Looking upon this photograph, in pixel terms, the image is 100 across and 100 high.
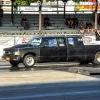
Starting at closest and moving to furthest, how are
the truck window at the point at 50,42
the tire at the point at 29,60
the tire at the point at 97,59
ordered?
1. the tire at the point at 29,60
2. the truck window at the point at 50,42
3. the tire at the point at 97,59

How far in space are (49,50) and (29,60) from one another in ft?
4.04

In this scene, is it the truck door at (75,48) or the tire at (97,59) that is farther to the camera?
the tire at (97,59)

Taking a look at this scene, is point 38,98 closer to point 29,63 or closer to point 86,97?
point 86,97

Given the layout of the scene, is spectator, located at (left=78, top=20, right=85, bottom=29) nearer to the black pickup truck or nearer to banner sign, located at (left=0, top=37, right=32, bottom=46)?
banner sign, located at (left=0, top=37, right=32, bottom=46)

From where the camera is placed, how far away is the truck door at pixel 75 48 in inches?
840

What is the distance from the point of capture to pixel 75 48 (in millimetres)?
21438

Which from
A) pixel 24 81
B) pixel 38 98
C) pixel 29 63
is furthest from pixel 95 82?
pixel 29 63

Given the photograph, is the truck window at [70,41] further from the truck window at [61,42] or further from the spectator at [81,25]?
the spectator at [81,25]

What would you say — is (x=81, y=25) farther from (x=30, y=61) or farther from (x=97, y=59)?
(x=30, y=61)

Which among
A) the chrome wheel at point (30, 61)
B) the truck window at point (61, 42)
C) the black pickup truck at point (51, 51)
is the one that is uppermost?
the truck window at point (61, 42)

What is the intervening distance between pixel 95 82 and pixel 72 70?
3.20 m

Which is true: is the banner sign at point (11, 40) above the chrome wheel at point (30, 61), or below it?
above

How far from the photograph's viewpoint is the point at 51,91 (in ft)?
36.9

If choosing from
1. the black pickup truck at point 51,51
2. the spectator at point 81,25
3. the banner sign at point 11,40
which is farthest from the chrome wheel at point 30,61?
the spectator at point 81,25
